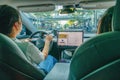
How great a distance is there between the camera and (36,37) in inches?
191

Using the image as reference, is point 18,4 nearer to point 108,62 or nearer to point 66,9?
point 66,9

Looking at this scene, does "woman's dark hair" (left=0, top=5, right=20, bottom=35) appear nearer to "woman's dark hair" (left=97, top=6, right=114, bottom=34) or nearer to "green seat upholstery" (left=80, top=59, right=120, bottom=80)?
"woman's dark hair" (left=97, top=6, right=114, bottom=34)

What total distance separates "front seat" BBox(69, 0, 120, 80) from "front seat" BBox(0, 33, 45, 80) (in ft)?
2.47

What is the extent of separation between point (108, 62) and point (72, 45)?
7.92 ft

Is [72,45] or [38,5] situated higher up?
[38,5]

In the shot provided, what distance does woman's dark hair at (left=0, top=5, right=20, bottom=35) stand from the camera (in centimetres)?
301

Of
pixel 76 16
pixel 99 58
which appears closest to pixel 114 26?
pixel 99 58

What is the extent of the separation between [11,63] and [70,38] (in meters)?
1.81

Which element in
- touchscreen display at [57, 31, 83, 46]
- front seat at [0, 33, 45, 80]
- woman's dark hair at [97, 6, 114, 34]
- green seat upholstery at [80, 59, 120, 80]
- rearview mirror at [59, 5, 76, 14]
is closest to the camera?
green seat upholstery at [80, 59, 120, 80]

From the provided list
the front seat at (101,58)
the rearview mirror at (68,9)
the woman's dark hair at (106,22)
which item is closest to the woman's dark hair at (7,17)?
the woman's dark hair at (106,22)

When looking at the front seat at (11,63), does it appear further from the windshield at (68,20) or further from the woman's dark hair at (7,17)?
the windshield at (68,20)

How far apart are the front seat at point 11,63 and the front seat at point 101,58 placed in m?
0.75

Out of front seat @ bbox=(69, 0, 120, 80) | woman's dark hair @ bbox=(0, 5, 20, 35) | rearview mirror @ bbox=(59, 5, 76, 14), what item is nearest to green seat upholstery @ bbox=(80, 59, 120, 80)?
front seat @ bbox=(69, 0, 120, 80)

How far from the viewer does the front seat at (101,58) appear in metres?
1.87
